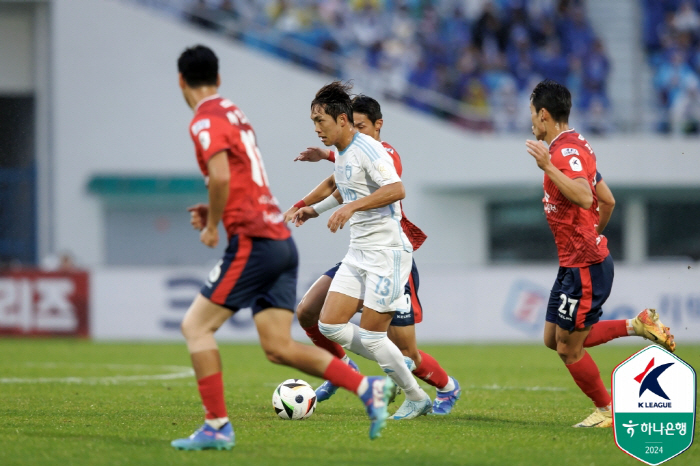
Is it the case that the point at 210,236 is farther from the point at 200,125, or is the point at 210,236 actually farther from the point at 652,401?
the point at 652,401

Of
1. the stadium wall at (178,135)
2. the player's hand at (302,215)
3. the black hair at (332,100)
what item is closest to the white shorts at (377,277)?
the player's hand at (302,215)

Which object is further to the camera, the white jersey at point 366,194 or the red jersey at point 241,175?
the white jersey at point 366,194

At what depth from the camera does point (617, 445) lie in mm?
5672

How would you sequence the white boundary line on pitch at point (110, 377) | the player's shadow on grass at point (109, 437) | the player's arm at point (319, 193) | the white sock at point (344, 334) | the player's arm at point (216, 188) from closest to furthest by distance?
the player's arm at point (216, 188) < the player's shadow on grass at point (109, 437) < the white sock at point (344, 334) < the player's arm at point (319, 193) < the white boundary line on pitch at point (110, 377)

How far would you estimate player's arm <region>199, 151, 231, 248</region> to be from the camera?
17.4ft

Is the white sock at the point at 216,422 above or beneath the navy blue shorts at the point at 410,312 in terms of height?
beneath

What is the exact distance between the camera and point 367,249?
6.89 metres

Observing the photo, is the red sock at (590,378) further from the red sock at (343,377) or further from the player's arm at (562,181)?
the red sock at (343,377)

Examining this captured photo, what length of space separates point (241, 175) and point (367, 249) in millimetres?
1646

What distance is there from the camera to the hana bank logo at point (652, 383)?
5.46 meters

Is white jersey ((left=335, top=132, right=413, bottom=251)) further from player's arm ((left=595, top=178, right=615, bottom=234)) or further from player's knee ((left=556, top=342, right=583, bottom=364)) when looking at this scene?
player's arm ((left=595, top=178, right=615, bottom=234))

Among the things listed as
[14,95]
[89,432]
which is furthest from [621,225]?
[89,432]

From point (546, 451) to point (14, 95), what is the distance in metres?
19.1

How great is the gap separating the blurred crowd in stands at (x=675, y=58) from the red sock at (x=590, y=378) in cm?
1486
